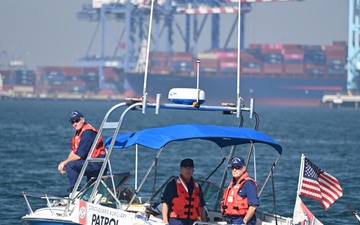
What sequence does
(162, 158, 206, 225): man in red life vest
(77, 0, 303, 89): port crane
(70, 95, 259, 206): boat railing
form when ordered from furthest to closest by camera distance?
(77, 0, 303, 89): port crane
(70, 95, 259, 206): boat railing
(162, 158, 206, 225): man in red life vest

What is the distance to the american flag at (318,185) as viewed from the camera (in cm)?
1251

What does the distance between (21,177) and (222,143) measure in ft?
48.8

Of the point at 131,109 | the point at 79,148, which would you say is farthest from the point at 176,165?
the point at 131,109

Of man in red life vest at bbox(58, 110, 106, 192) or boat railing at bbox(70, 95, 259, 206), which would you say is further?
man in red life vest at bbox(58, 110, 106, 192)

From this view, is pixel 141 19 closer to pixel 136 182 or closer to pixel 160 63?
pixel 160 63

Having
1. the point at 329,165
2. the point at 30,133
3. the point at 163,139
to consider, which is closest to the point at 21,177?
the point at 329,165

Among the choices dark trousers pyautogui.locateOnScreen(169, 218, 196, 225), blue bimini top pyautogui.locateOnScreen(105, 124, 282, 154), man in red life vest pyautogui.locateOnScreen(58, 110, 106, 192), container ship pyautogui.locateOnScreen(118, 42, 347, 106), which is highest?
blue bimini top pyautogui.locateOnScreen(105, 124, 282, 154)

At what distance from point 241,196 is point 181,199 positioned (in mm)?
701

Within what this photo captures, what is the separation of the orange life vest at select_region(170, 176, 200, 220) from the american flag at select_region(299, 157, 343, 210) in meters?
1.34

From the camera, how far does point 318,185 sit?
12.8 metres

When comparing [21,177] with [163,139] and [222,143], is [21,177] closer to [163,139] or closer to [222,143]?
[222,143]

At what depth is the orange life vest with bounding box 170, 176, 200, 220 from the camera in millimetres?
11836

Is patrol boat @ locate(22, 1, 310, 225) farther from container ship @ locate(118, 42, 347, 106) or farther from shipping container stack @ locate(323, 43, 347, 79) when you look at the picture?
shipping container stack @ locate(323, 43, 347, 79)

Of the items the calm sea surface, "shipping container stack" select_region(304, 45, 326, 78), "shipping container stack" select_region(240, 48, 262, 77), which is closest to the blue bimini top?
the calm sea surface
